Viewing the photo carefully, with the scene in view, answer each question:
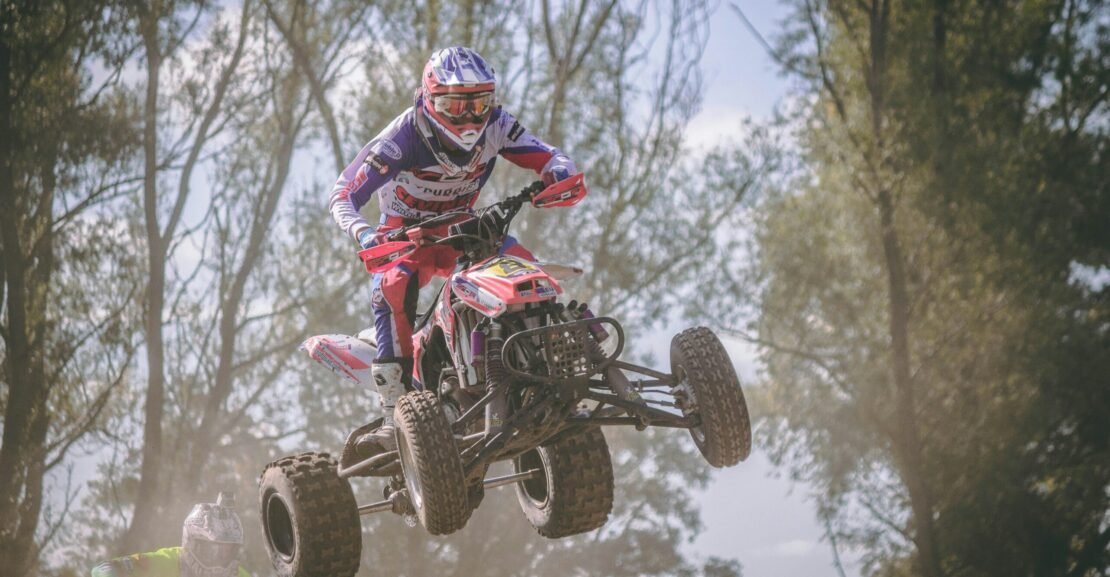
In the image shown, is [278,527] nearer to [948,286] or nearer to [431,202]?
[431,202]

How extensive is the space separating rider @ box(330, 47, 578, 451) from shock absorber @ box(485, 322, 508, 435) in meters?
0.80

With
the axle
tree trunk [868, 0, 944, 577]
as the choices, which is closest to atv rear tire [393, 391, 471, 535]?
the axle

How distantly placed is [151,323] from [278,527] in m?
14.3

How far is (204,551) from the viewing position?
36.0ft

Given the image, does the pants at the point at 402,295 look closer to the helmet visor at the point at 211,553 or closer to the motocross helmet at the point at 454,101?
the motocross helmet at the point at 454,101

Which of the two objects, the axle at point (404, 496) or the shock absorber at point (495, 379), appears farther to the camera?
the axle at point (404, 496)

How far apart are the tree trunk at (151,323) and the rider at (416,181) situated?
14.3m

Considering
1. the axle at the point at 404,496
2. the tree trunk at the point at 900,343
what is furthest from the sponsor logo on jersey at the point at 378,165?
the tree trunk at the point at 900,343

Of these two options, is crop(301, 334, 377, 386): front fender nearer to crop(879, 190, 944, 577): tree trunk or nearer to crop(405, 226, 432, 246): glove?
crop(405, 226, 432, 246): glove

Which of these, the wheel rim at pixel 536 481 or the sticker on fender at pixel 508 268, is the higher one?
the sticker on fender at pixel 508 268


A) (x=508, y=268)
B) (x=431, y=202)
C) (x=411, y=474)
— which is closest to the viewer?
(x=508, y=268)

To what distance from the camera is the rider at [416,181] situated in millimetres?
8023

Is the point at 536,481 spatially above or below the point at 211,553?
below

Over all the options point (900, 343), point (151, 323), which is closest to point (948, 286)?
point (900, 343)
